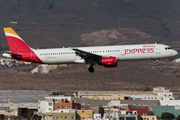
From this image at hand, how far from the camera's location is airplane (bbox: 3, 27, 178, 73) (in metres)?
77.8

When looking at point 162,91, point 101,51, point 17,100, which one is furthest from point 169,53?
point 162,91

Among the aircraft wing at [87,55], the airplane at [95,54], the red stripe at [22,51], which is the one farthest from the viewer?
the red stripe at [22,51]

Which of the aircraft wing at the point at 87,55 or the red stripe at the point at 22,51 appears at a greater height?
the red stripe at the point at 22,51

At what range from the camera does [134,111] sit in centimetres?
12800

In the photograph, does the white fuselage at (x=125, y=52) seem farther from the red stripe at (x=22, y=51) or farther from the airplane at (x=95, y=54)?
the red stripe at (x=22, y=51)

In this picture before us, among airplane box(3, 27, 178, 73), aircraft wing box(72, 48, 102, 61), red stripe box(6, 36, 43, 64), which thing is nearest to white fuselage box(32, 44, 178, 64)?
airplane box(3, 27, 178, 73)

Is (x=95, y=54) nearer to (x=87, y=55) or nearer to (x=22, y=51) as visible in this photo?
(x=87, y=55)

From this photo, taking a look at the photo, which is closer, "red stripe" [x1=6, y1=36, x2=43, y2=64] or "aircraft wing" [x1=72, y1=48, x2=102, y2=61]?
"aircraft wing" [x1=72, y1=48, x2=102, y2=61]

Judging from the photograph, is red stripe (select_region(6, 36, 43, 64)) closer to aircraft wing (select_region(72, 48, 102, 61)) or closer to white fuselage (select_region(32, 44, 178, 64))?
white fuselage (select_region(32, 44, 178, 64))

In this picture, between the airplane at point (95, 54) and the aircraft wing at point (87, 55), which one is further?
the airplane at point (95, 54)

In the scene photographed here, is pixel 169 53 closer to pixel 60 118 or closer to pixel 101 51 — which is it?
pixel 101 51

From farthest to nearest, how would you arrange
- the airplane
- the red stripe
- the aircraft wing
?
the red stripe < the airplane < the aircraft wing

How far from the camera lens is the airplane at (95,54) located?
77750 millimetres

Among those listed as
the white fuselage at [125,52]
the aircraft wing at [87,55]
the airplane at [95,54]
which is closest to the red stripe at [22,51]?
the airplane at [95,54]
